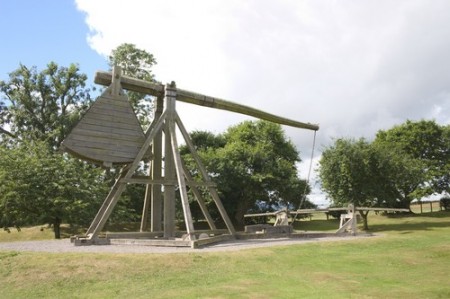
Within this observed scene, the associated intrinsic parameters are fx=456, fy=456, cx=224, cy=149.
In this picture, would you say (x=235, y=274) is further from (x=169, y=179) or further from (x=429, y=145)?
(x=429, y=145)

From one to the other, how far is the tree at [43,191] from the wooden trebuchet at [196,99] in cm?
823

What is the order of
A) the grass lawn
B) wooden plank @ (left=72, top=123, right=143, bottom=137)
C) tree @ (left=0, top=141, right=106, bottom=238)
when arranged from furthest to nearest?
tree @ (left=0, top=141, right=106, bottom=238)
wooden plank @ (left=72, top=123, right=143, bottom=137)
the grass lawn

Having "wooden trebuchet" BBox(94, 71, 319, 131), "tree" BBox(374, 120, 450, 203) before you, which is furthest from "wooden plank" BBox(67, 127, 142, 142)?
"tree" BBox(374, 120, 450, 203)

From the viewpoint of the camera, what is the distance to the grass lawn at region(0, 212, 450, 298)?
376 inches

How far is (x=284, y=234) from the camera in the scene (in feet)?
63.1

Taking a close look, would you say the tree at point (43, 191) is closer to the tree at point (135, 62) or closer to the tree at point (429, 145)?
the tree at point (135, 62)

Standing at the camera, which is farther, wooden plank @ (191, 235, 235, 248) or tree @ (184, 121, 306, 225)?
tree @ (184, 121, 306, 225)

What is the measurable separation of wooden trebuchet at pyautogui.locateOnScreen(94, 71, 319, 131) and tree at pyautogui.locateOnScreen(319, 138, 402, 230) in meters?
13.5

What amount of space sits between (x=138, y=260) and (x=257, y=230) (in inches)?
349

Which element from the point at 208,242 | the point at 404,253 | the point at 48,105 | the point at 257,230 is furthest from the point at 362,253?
the point at 48,105

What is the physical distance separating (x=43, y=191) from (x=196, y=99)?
10.2 m

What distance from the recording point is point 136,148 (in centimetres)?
1730

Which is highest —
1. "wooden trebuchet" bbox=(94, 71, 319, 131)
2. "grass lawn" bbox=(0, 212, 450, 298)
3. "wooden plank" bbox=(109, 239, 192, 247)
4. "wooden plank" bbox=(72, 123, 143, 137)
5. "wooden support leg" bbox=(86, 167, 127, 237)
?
"wooden trebuchet" bbox=(94, 71, 319, 131)

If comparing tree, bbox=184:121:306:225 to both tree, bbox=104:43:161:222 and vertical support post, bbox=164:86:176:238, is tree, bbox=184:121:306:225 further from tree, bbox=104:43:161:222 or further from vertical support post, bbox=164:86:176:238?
vertical support post, bbox=164:86:176:238
